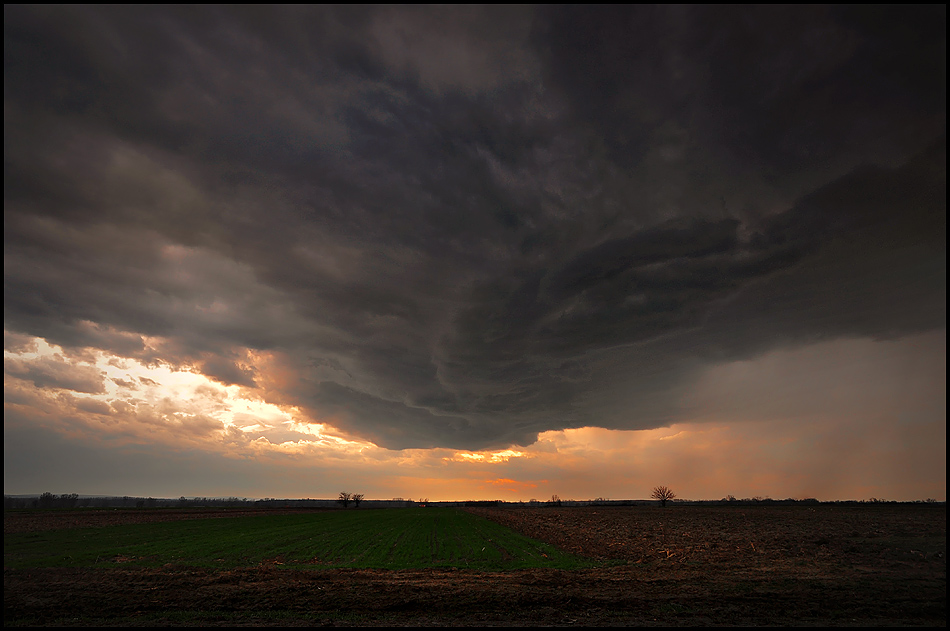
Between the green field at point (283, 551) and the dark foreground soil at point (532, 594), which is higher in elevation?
the dark foreground soil at point (532, 594)

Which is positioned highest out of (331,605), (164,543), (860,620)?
(860,620)

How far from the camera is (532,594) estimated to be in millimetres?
19578

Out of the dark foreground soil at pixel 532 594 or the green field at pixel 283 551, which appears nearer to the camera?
the dark foreground soil at pixel 532 594

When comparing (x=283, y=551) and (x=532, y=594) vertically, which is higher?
(x=532, y=594)

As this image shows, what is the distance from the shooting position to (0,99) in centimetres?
1778

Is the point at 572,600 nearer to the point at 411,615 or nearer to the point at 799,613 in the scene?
the point at 411,615

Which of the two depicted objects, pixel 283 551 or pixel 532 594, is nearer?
pixel 532 594

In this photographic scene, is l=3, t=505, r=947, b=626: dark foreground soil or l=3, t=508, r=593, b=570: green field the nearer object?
l=3, t=505, r=947, b=626: dark foreground soil

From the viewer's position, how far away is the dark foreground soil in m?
16.4

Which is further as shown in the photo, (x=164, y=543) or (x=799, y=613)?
(x=164, y=543)

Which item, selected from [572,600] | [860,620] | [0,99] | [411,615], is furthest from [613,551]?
[0,99]

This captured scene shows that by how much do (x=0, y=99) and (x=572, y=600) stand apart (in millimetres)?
32717

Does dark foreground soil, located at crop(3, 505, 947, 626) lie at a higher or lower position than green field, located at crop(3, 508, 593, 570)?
higher

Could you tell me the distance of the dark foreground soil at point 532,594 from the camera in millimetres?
16406
